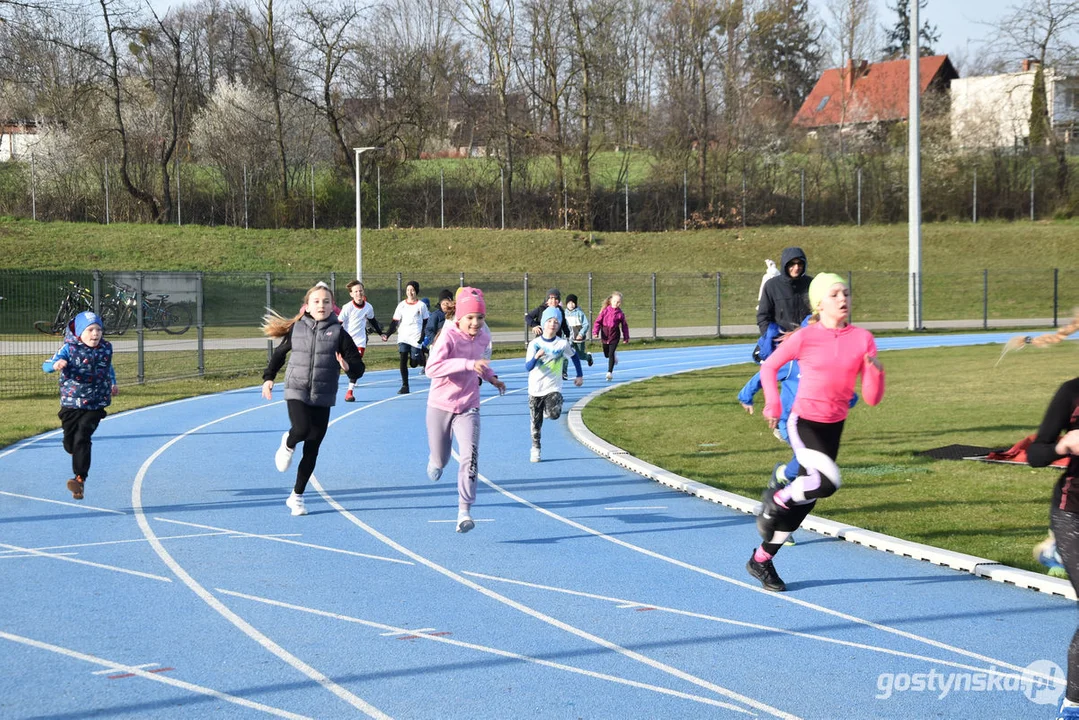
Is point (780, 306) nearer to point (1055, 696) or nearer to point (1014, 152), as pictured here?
point (1055, 696)

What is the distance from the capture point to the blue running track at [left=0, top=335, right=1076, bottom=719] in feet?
17.3

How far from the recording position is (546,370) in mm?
12766

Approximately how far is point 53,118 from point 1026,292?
158 feet

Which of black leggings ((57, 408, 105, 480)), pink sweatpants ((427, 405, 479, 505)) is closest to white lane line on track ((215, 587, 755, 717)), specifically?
pink sweatpants ((427, 405, 479, 505))

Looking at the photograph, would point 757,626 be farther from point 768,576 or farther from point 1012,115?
point 1012,115

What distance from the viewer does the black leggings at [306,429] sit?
9.61m

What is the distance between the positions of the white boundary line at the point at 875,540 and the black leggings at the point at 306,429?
3600mm

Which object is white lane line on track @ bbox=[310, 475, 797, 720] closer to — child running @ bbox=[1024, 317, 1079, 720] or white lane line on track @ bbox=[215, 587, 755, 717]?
white lane line on track @ bbox=[215, 587, 755, 717]

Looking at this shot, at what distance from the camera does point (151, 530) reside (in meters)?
9.25

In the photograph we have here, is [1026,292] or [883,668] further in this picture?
[1026,292]

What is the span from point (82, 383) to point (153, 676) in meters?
5.33

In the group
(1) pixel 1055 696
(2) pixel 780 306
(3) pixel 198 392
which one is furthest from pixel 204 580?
(3) pixel 198 392

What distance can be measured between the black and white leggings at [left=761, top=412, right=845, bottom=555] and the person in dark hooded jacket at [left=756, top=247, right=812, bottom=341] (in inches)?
163

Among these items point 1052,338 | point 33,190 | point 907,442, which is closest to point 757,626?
point 1052,338
